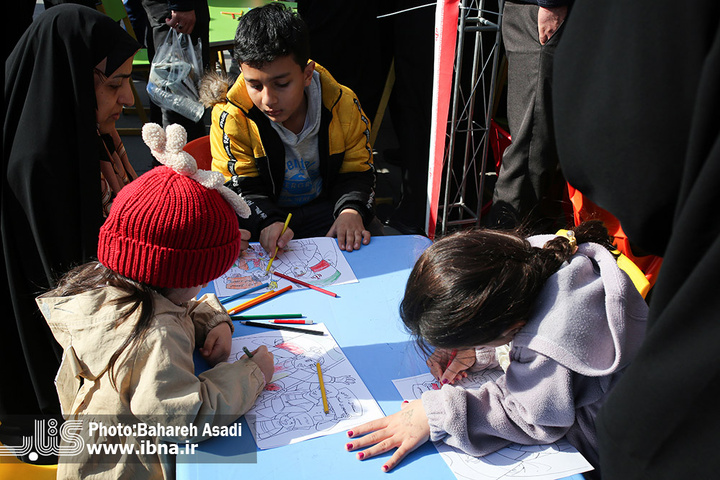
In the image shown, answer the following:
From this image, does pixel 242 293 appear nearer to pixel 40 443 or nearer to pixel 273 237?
pixel 273 237

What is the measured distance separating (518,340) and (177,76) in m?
2.74

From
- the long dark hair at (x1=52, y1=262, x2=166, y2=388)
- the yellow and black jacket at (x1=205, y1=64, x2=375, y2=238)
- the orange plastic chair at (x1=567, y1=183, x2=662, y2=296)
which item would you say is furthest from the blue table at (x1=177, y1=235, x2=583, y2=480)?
the orange plastic chair at (x1=567, y1=183, x2=662, y2=296)

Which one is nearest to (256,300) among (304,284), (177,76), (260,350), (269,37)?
(304,284)

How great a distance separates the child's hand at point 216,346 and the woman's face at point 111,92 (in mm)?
872

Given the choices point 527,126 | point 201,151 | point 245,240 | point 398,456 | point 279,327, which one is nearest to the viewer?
point 398,456

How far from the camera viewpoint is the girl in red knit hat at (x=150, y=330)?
1049mm

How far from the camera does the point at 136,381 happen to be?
106cm

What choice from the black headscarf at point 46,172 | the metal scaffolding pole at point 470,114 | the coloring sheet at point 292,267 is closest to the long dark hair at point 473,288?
the coloring sheet at point 292,267

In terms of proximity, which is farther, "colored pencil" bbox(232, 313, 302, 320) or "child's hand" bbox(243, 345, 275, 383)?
"colored pencil" bbox(232, 313, 302, 320)

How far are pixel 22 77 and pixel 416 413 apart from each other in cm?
142

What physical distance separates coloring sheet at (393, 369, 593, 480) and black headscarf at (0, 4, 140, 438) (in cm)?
123

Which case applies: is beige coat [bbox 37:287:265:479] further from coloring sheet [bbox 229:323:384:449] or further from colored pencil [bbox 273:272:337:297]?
colored pencil [bbox 273:272:337:297]

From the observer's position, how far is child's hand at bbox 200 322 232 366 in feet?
4.19

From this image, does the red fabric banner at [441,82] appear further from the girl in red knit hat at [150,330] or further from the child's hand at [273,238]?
the girl in red knit hat at [150,330]
